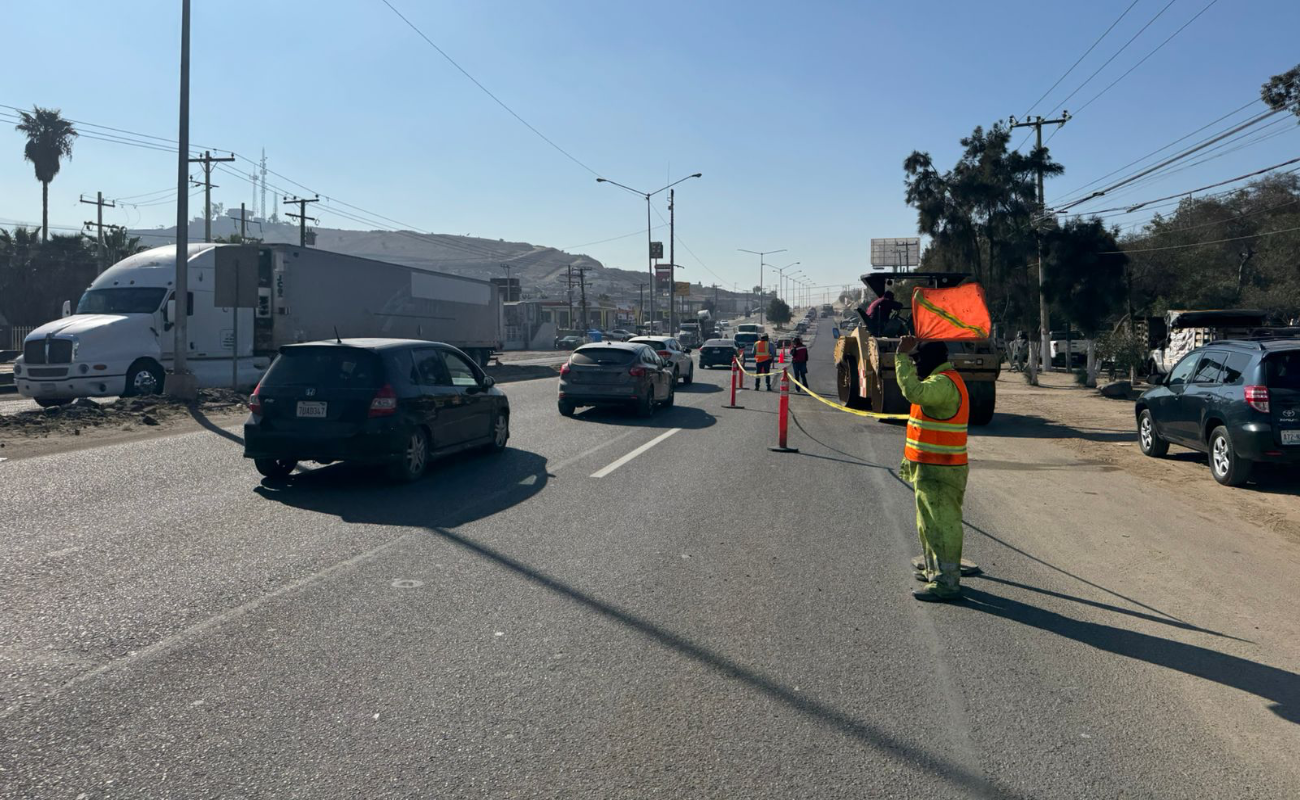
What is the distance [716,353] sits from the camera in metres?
41.3

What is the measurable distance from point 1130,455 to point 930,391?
10319 millimetres

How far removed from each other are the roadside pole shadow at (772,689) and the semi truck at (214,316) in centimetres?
1160

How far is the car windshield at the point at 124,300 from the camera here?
68.9 feet

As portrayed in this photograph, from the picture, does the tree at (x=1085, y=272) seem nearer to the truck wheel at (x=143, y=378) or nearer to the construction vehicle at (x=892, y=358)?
the construction vehicle at (x=892, y=358)

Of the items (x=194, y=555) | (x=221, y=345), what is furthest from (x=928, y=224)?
(x=194, y=555)

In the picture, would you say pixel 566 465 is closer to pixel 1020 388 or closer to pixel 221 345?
pixel 221 345

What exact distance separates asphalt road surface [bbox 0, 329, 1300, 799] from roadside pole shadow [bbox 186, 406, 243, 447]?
15.4ft

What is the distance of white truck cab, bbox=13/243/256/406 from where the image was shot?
62.2ft

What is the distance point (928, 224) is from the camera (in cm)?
3572

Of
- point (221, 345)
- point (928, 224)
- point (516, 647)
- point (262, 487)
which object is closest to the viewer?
point (516, 647)

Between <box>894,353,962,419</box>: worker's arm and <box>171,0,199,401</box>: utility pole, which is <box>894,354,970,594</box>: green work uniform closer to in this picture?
<box>894,353,962,419</box>: worker's arm

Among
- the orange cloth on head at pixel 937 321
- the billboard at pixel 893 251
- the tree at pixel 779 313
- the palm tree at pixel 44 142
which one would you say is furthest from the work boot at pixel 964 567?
the tree at pixel 779 313

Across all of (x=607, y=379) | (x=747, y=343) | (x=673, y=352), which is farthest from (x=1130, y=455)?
(x=747, y=343)

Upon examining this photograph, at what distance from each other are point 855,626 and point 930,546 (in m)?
1.04
